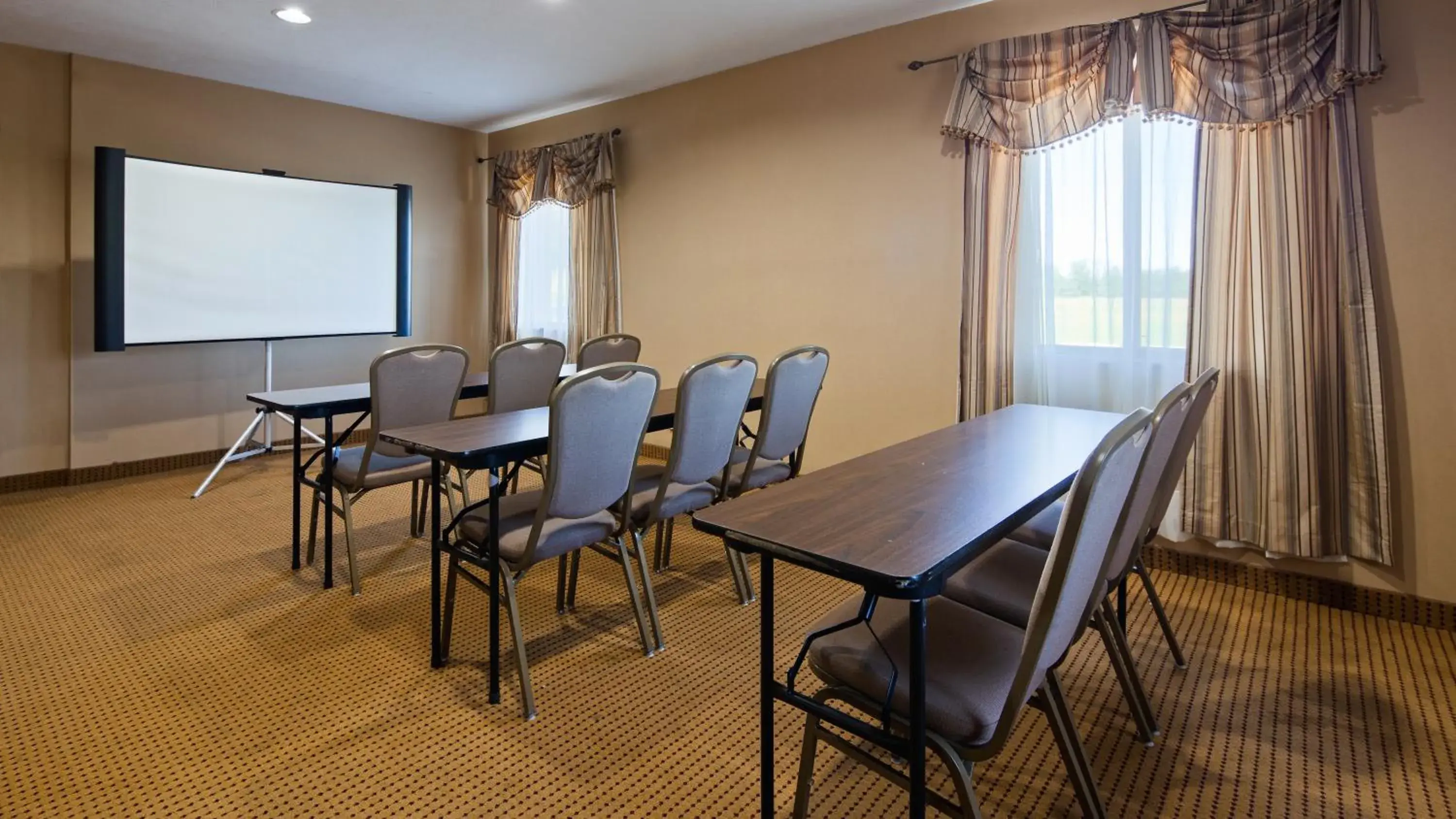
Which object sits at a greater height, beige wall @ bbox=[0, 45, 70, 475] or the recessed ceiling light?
the recessed ceiling light

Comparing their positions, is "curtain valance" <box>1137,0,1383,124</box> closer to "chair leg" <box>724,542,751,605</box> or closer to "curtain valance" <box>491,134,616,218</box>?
"chair leg" <box>724,542,751,605</box>

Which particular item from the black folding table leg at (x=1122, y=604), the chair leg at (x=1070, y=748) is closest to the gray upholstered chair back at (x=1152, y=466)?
the chair leg at (x=1070, y=748)

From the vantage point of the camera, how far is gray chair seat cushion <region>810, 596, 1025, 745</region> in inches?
48.7

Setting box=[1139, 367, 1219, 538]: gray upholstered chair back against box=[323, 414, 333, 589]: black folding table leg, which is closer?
box=[1139, 367, 1219, 538]: gray upholstered chair back

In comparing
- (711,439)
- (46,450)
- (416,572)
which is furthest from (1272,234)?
(46,450)

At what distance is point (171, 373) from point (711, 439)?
4.14m

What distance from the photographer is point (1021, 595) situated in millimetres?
1686

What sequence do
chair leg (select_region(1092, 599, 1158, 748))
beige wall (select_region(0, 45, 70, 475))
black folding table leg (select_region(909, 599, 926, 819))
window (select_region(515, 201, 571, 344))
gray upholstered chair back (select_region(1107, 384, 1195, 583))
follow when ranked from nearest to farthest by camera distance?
black folding table leg (select_region(909, 599, 926, 819)) → gray upholstered chair back (select_region(1107, 384, 1195, 583)) → chair leg (select_region(1092, 599, 1158, 748)) → beige wall (select_region(0, 45, 70, 475)) → window (select_region(515, 201, 571, 344))

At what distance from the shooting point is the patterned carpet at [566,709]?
67.4 inches

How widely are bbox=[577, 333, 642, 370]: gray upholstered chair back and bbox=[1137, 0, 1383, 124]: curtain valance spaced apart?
2472 mm

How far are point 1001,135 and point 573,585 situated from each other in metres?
2.64

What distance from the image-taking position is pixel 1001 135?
336cm

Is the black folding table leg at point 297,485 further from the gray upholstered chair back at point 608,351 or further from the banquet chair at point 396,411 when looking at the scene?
the gray upholstered chair back at point 608,351

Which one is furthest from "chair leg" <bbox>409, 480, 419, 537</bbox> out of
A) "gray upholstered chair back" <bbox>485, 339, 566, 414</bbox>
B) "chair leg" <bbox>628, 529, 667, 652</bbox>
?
"chair leg" <bbox>628, 529, 667, 652</bbox>
